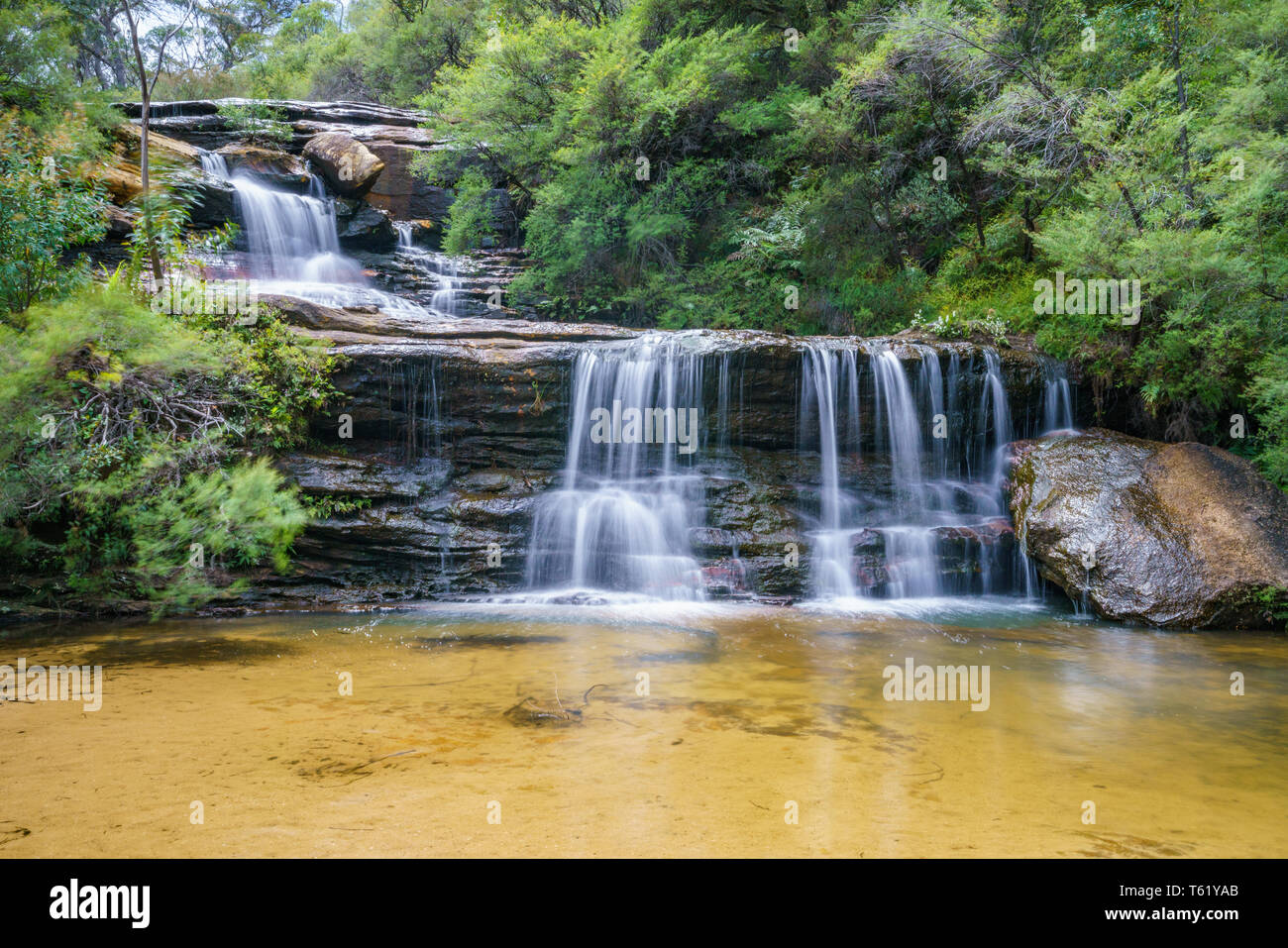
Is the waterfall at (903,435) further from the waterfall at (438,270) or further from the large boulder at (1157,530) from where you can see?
the waterfall at (438,270)

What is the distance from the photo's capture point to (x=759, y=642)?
7.42 metres

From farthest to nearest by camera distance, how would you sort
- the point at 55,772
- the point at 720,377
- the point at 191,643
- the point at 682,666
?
the point at 720,377
the point at 191,643
the point at 682,666
the point at 55,772

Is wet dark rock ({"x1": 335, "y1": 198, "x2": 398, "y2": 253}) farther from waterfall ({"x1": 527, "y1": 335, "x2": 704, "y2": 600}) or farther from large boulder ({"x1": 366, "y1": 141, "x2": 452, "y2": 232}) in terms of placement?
waterfall ({"x1": 527, "y1": 335, "x2": 704, "y2": 600})

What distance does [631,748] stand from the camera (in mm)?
4434

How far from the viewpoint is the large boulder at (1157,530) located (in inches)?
335

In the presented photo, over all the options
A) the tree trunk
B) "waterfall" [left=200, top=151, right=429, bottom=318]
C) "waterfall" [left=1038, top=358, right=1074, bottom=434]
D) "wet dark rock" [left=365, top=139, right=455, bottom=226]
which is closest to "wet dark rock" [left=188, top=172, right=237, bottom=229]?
"waterfall" [left=200, top=151, right=429, bottom=318]

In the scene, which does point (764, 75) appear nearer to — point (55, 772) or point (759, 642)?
point (759, 642)

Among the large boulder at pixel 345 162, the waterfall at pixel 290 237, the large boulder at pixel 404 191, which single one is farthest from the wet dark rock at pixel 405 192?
the waterfall at pixel 290 237

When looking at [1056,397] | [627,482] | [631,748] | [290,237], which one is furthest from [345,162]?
[631,748]

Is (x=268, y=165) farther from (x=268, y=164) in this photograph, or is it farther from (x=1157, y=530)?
(x=1157, y=530)

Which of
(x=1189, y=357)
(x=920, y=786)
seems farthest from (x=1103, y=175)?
(x=920, y=786)

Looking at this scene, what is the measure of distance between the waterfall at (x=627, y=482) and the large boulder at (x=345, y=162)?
11.4 metres

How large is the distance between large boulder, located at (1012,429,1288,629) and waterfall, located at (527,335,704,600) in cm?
462

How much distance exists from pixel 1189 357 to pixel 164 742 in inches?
479
